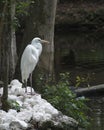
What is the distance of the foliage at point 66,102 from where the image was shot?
11.4 meters

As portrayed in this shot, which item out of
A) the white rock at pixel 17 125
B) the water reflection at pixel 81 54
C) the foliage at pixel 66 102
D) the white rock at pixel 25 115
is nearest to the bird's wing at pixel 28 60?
the foliage at pixel 66 102

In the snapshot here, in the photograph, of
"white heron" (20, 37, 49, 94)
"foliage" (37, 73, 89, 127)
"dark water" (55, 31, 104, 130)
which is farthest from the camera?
"dark water" (55, 31, 104, 130)

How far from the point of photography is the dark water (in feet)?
42.9

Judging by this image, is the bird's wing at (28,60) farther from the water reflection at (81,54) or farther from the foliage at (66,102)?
the water reflection at (81,54)

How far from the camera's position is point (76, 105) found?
11.7m

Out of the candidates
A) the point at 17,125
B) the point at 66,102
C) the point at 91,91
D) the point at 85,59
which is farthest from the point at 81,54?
the point at 17,125

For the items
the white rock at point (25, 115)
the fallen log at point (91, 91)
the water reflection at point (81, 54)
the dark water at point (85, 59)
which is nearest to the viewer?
the white rock at point (25, 115)

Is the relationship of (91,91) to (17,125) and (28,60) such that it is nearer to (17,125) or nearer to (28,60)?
(28,60)

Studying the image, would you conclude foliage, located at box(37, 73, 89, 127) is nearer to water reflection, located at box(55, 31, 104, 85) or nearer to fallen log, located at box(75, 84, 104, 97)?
fallen log, located at box(75, 84, 104, 97)

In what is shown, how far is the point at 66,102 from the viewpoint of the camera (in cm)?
1162

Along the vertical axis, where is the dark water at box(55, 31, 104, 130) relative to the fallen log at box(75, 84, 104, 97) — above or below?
below

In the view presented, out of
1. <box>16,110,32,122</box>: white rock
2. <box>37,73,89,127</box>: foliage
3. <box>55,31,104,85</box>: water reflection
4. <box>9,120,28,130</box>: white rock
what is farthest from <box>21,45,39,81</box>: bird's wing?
<box>55,31,104,85</box>: water reflection

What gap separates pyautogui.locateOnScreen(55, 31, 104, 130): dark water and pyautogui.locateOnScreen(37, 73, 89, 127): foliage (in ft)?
0.82

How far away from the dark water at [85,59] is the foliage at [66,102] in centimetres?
25
